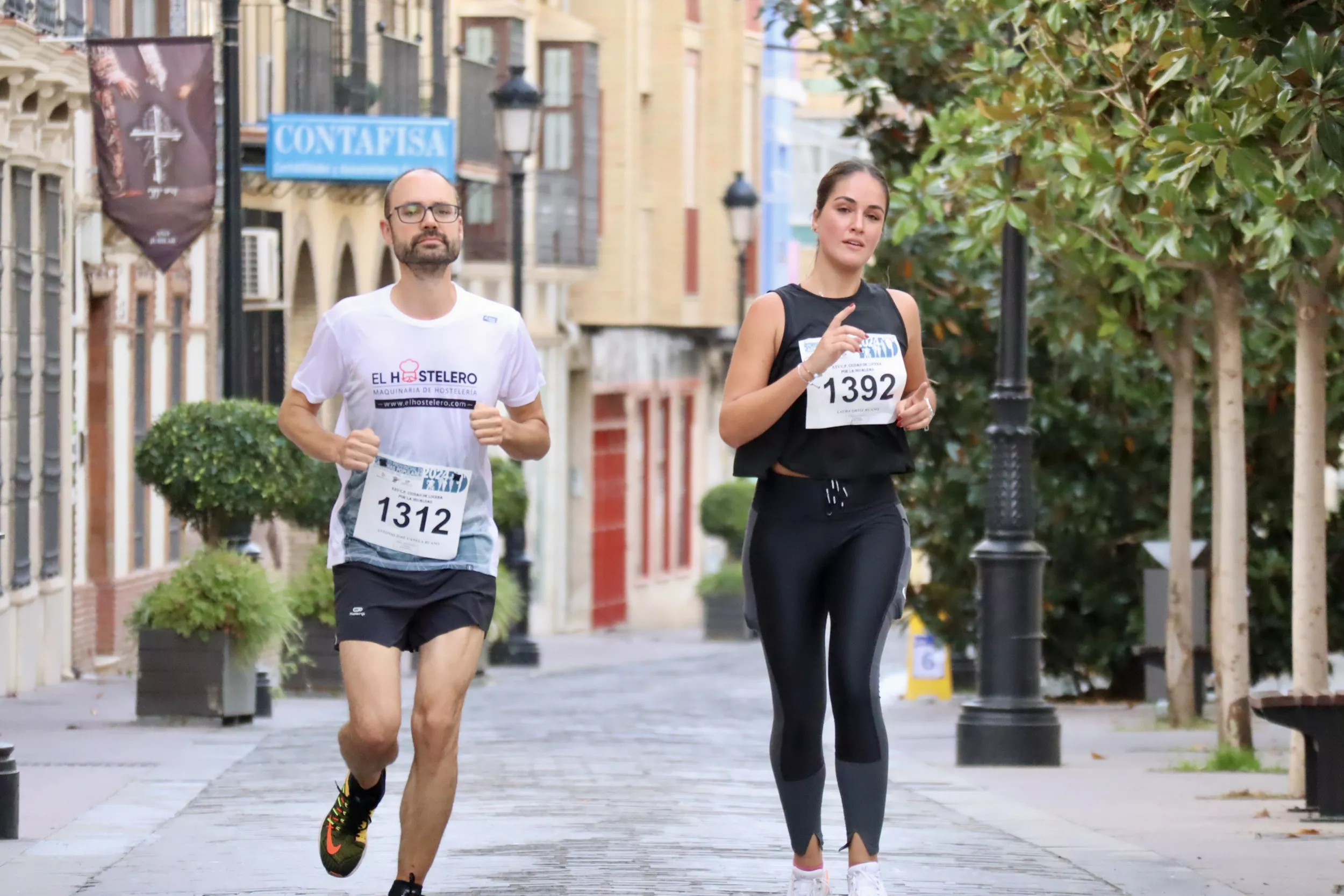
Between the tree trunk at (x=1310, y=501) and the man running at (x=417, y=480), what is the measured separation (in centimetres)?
549

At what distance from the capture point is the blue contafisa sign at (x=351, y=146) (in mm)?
23594

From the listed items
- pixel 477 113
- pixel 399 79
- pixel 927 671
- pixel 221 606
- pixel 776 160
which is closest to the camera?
pixel 221 606

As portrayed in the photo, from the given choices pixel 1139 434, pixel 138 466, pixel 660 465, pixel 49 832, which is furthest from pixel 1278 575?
pixel 660 465

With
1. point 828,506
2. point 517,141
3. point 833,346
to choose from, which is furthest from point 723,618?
point 833,346

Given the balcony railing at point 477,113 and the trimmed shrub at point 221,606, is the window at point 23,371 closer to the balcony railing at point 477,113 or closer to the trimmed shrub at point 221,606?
the trimmed shrub at point 221,606

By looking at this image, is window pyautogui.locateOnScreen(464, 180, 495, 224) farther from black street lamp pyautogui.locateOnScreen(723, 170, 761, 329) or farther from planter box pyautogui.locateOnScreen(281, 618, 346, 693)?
planter box pyautogui.locateOnScreen(281, 618, 346, 693)

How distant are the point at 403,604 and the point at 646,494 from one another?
41553 millimetres

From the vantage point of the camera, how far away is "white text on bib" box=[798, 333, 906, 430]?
766 cm

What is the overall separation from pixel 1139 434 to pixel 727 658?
1185 centimetres

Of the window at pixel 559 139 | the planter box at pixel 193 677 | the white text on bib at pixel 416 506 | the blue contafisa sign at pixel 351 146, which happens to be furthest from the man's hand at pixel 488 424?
the window at pixel 559 139

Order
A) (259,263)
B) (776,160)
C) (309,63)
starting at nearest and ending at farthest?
(259,263), (309,63), (776,160)

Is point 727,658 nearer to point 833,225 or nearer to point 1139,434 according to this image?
point 1139,434

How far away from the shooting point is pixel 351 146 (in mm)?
23672

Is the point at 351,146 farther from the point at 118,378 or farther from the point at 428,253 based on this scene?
the point at 428,253
